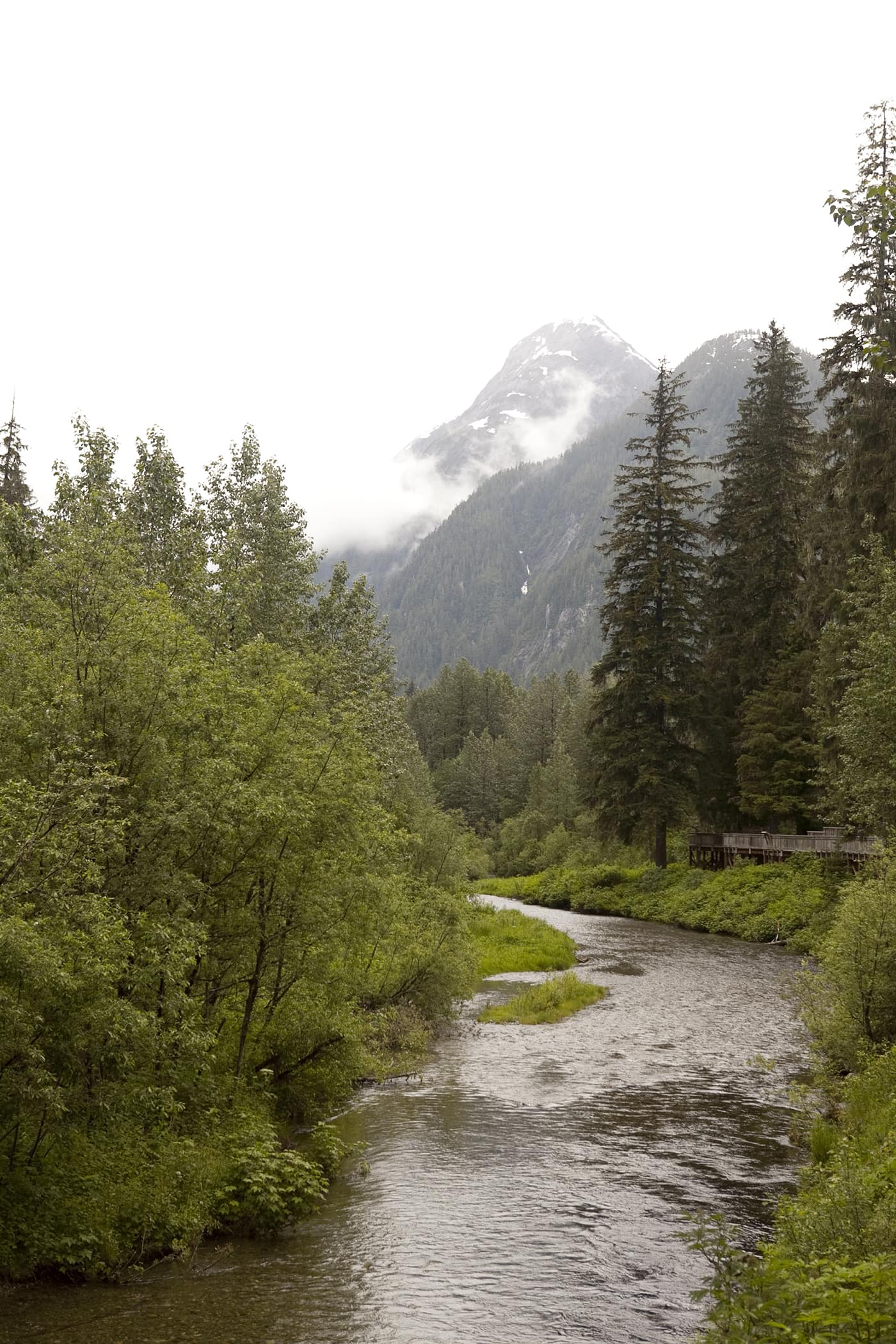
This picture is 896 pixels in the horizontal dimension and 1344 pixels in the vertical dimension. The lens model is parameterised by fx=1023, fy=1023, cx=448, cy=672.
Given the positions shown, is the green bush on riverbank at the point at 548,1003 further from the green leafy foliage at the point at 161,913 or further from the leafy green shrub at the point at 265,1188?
the leafy green shrub at the point at 265,1188

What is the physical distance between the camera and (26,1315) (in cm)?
1024

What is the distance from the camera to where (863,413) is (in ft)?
111

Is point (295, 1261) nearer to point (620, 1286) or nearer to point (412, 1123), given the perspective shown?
point (620, 1286)

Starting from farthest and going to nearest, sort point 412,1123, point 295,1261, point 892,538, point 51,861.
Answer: point 892,538 < point 412,1123 < point 295,1261 < point 51,861

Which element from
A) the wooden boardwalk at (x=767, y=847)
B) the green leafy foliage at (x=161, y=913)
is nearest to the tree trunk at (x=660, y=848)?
the wooden boardwalk at (x=767, y=847)

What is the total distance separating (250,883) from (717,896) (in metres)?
33.9

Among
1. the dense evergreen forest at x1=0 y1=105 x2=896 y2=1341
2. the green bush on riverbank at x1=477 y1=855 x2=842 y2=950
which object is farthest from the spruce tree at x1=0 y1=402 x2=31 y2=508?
the green bush on riverbank at x1=477 y1=855 x2=842 y2=950

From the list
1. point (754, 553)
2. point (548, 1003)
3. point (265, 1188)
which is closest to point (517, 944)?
point (548, 1003)

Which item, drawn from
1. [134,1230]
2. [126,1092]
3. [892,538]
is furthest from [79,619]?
[892,538]

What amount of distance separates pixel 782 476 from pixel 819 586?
14.7 m

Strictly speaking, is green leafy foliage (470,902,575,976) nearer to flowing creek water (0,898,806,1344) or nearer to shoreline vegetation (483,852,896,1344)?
shoreline vegetation (483,852,896,1344)

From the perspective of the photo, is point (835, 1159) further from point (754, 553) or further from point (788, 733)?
point (754, 553)

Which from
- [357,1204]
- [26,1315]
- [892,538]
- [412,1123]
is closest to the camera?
[26,1315]

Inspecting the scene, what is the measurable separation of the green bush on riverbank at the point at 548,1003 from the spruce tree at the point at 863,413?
16040 mm
